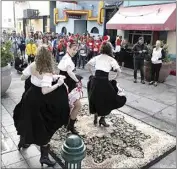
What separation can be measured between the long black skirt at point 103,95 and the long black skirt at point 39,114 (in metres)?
1.25

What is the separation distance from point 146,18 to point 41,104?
9650 millimetres

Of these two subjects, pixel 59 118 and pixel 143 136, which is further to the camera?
pixel 143 136

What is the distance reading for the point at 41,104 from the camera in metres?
3.42

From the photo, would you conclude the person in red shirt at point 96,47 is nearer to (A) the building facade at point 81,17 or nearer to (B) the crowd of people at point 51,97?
(A) the building facade at point 81,17

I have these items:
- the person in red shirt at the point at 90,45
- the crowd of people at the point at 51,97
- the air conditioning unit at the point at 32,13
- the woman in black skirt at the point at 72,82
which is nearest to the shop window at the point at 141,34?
the person in red shirt at the point at 90,45

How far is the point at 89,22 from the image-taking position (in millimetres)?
17797

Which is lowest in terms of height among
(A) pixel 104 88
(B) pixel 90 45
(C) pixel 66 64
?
(A) pixel 104 88

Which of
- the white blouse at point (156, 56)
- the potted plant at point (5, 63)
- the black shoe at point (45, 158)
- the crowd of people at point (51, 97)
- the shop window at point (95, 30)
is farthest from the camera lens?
the shop window at point (95, 30)

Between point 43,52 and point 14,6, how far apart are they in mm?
33603

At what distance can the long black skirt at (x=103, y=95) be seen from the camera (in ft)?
15.4

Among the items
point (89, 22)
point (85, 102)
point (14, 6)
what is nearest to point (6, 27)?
point (14, 6)

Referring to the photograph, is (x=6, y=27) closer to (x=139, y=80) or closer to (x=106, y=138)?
(x=139, y=80)

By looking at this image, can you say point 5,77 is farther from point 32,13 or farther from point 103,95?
point 32,13

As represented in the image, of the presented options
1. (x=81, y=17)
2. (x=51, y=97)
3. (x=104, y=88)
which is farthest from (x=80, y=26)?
(x=51, y=97)
